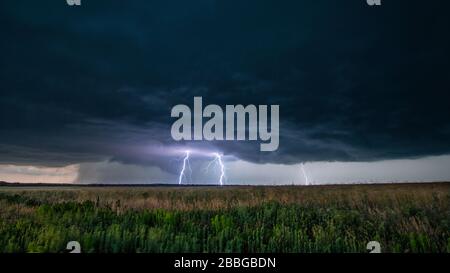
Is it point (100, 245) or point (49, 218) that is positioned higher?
point (49, 218)

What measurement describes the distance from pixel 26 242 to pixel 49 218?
12.4 ft
